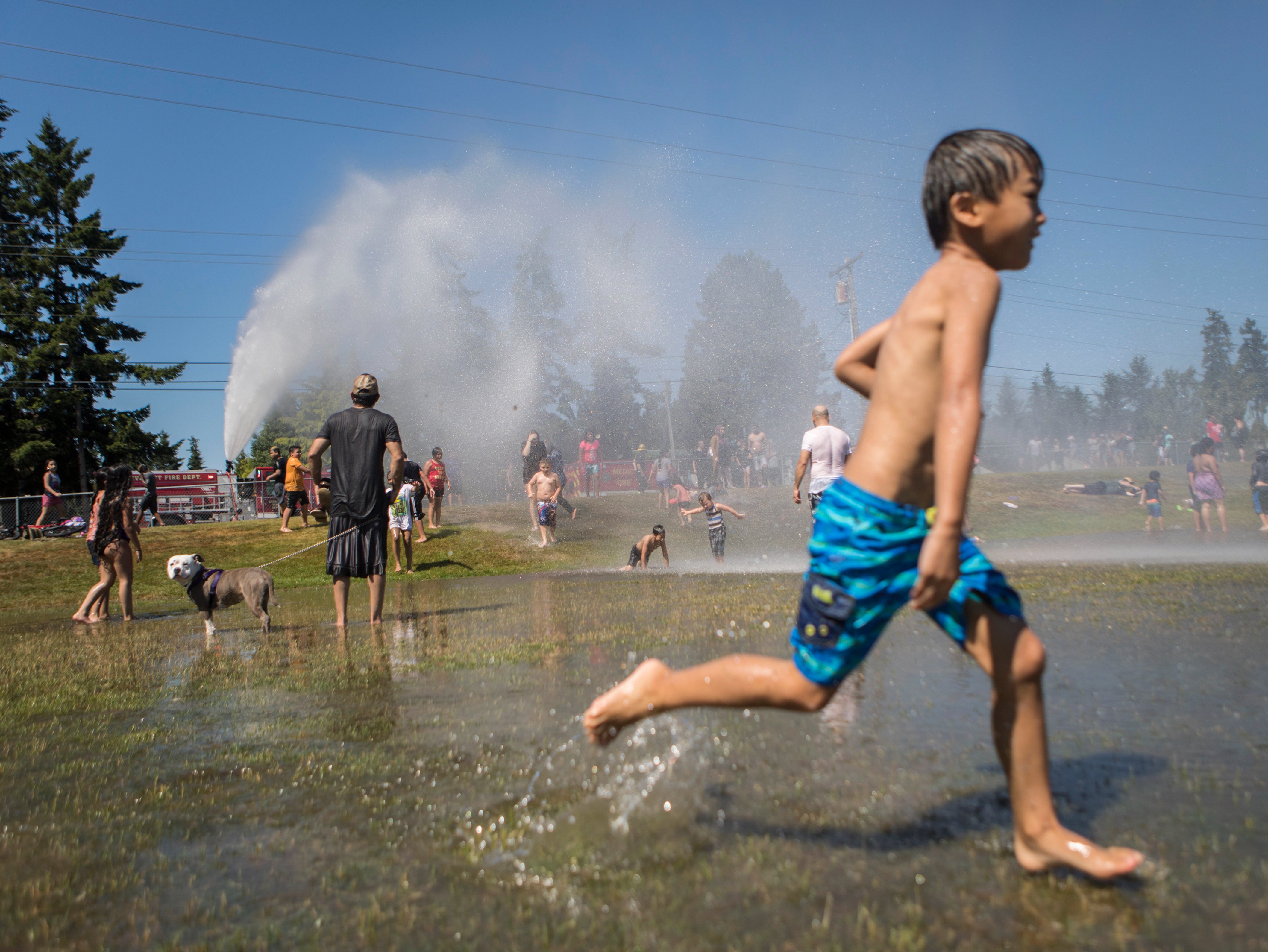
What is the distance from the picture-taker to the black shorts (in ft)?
23.1

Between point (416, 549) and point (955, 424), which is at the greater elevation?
point (955, 424)

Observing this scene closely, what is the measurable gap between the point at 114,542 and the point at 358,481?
13.7ft

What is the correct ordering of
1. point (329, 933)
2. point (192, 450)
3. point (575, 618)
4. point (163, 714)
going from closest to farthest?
point (329, 933)
point (163, 714)
point (575, 618)
point (192, 450)

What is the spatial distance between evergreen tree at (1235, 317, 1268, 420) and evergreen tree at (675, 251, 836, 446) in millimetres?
26454


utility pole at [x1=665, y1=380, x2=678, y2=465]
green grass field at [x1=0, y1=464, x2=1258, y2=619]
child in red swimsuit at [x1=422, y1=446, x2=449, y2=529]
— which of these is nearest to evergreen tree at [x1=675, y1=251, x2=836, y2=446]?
utility pole at [x1=665, y1=380, x2=678, y2=465]

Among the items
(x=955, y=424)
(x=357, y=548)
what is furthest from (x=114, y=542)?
(x=955, y=424)

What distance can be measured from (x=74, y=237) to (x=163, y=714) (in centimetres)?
4442

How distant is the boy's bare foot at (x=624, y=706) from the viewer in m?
2.38

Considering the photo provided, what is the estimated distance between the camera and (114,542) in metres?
9.37

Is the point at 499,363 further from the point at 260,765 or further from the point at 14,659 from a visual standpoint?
the point at 260,765

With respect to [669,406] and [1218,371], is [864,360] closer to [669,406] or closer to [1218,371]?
[669,406]

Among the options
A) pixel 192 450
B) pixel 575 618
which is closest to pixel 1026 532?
pixel 575 618

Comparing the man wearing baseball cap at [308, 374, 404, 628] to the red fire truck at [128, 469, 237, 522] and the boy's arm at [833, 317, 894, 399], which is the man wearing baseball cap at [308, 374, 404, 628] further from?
the red fire truck at [128, 469, 237, 522]

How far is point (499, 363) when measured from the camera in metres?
32.8
